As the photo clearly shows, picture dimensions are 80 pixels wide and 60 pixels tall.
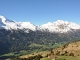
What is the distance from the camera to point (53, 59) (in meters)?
186
